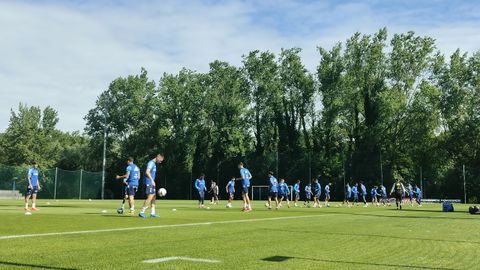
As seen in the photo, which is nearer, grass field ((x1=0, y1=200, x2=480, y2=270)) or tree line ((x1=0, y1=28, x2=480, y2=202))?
grass field ((x1=0, y1=200, x2=480, y2=270))

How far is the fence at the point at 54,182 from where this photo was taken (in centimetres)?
5262

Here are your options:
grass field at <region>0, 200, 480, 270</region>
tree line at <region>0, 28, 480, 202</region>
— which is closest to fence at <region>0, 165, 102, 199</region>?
tree line at <region>0, 28, 480, 202</region>

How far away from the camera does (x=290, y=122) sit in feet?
230

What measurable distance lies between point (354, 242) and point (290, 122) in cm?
6110

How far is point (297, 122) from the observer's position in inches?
2766

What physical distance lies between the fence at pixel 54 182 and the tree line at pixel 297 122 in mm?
11682

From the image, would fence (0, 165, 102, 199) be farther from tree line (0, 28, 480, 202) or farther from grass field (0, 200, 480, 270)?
grass field (0, 200, 480, 270)

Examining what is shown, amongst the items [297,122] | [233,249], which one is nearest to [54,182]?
[297,122]

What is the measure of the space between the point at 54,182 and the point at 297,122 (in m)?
34.2

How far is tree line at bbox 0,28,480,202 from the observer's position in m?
57.9

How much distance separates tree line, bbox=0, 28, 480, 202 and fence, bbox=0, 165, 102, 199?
11.7 meters

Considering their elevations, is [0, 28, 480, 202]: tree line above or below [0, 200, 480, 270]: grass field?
above

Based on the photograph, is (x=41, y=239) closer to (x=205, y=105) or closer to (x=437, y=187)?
(x=437, y=187)

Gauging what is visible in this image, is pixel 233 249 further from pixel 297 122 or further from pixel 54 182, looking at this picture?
pixel 297 122
